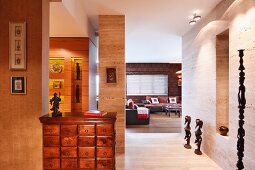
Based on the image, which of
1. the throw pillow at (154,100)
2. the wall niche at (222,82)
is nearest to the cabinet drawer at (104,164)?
the wall niche at (222,82)

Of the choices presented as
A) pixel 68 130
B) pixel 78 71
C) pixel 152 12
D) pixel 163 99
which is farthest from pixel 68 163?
pixel 163 99

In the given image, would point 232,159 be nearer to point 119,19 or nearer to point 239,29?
point 239,29

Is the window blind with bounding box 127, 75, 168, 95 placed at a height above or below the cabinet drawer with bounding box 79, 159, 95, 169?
above

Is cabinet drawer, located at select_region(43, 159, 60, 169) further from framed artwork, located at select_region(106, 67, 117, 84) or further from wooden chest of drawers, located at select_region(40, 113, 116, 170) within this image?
framed artwork, located at select_region(106, 67, 117, 84)

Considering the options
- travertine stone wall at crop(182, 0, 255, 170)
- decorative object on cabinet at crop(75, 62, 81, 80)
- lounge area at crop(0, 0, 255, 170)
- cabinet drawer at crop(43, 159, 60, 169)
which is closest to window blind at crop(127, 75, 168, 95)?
lounge area at crop(0, 0, 255, 170)

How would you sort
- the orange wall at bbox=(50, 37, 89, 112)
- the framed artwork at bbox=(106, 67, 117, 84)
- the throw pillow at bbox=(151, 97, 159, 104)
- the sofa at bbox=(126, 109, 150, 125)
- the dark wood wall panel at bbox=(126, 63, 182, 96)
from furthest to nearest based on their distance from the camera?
the dark wood wall panel at bbox=(126, 63, 182, 96) < the throw pillow at bbox=(151, 97, 159, 104) < the sofa at bbox=(126, 109, 150, 125) < the orange wall at bbox=(50, 37, 89, 112) < the framed artwork at bbox=(106, 67, 117, 84)

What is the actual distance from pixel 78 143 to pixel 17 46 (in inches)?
59.0

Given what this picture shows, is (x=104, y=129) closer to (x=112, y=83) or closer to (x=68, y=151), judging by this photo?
(x=68, y=151)

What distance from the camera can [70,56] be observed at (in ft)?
17.5

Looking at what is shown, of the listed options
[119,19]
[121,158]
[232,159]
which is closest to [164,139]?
[121,158]

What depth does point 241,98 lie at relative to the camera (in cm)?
276

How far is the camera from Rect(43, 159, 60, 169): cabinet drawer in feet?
9.83

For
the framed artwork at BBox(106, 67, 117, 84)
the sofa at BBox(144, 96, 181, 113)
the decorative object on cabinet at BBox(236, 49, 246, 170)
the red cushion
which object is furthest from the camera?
the red cushion

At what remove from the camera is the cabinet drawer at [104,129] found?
2.99 meters
